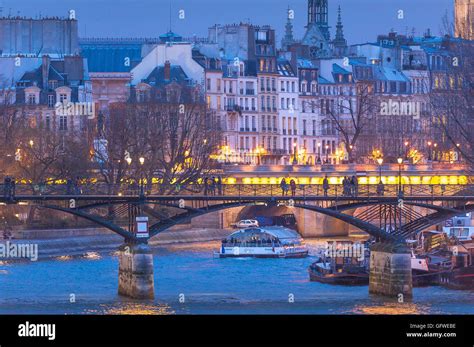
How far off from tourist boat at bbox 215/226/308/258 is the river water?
3371mm

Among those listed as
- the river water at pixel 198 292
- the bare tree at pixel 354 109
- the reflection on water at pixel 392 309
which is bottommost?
the reflection on water at pixel 392 309

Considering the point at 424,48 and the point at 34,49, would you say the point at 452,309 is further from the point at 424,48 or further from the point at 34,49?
the point at 424,48

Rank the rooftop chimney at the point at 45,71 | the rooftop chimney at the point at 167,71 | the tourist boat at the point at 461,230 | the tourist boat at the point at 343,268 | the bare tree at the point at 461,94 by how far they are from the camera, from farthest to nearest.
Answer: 1. the rooftop chimney at the point at 167,71
2. the rooftop chimney at the point at 45,71
3. the tourist boat at the point at 461,230
4. the bare tree at the point at 461,94
5. the tourist boat at the point at 343,268

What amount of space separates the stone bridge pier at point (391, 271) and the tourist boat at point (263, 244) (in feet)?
65.3

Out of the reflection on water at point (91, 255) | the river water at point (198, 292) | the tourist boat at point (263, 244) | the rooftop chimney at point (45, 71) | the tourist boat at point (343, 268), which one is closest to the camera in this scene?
the river water at point (198, 292)

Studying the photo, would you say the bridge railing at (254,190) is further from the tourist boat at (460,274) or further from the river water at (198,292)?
the river water at (198,292)

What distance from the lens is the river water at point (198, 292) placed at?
170 feet

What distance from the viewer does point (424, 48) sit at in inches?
5364

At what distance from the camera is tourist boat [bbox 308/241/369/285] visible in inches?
2463

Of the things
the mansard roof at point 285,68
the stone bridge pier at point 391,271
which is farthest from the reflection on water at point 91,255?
the mansard roof at point 285,68

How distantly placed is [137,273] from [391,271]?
7.04 meters

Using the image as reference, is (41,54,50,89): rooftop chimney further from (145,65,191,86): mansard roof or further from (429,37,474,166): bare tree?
(429,37,474,166): bare tree

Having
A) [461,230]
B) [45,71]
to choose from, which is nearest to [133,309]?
[461,230]

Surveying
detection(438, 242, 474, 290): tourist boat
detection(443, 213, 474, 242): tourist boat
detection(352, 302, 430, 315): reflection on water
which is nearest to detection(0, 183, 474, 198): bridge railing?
detection(443, 213, 474, 242): tourist boat
